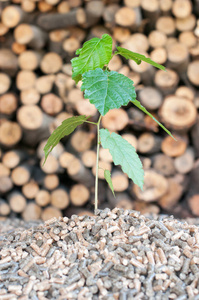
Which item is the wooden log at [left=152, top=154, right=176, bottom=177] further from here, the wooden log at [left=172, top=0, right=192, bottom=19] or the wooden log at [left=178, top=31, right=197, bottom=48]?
the wooden log at [left=172, top=0, right=192, bottom=19]

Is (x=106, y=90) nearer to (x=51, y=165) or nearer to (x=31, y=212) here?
(x=51, y=165)

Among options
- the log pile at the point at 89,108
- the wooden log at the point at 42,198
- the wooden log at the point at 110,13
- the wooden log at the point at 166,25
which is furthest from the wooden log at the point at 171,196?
the wooden log at the point at 110,13

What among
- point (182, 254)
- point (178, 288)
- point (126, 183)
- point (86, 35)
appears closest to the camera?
point (178, 288)

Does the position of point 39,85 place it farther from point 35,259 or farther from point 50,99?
point 35,259

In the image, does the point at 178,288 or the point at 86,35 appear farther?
the point at 86,35

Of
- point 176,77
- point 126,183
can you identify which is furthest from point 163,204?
point 176,77

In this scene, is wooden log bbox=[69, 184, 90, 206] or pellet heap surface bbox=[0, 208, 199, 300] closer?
pellet heap surface bbox=[0, 208, 199, 300]

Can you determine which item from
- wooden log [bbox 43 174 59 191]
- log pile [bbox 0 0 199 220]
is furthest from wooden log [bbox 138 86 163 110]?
wooden log [bbox 43 174 59 191]
